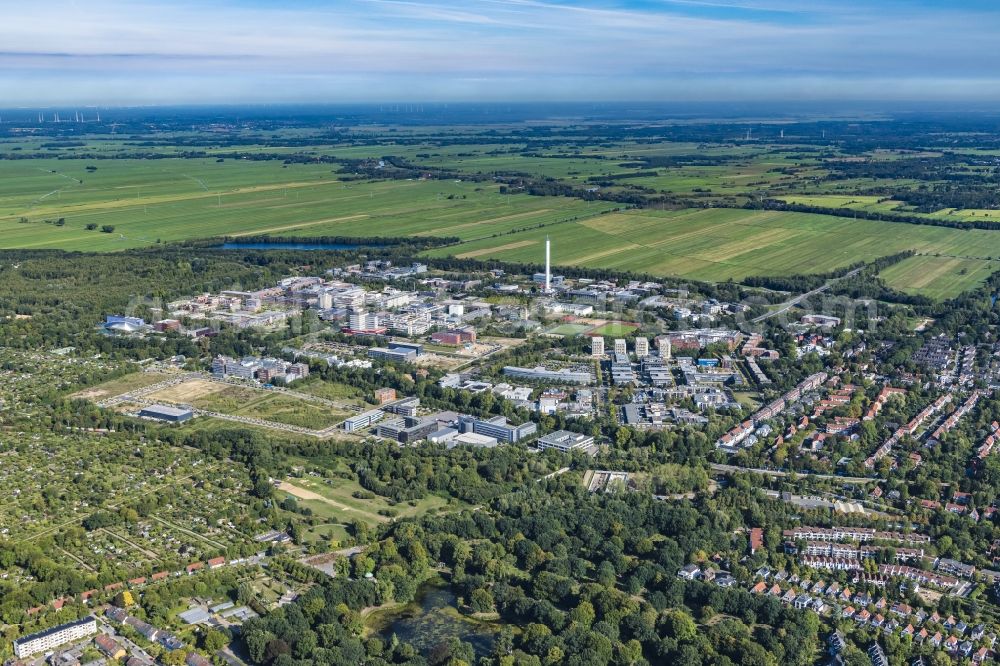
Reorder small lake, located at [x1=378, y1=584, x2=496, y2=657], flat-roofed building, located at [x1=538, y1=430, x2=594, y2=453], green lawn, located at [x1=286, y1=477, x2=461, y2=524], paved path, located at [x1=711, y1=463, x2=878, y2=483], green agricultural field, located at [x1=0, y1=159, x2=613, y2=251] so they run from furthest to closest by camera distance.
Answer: green agricultural field, located at [x1=0, y1=159, x2=613, y2=251] → flat-roofed building, located at [x1=538, y1=430, x2=594, y2=453] → paved path, located at [x1=711, y1=463, x2=878, y2=483] → green lawn, located at [x1=286, y1=477, x2=461, y2=524] → small lake, located at [x1=378, y1=584, x2=496, y2=657]

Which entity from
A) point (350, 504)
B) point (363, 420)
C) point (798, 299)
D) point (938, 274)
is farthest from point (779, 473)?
point (938, 274)

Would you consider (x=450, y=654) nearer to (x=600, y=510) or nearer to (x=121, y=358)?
(x=600, y=510)

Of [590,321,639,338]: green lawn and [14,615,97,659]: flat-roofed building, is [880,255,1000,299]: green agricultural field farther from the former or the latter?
[14,615,97,659]: flat-roofed building

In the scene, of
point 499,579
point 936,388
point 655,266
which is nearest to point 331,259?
point 655,266

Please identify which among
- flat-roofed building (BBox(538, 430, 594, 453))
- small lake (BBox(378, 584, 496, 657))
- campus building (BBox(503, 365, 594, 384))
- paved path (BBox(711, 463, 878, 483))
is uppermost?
campus building (BBox(503, 365, 594, 384))

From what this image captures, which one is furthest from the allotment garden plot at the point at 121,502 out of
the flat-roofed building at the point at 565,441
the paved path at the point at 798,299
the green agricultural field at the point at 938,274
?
the green agricultural field at the point at 938,274

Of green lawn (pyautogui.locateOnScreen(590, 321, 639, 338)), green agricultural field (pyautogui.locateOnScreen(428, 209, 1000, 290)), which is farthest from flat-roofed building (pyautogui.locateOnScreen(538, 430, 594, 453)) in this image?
green agricultural field (pyautogui.locateOnScreen(428, 209, 1000, 290))
